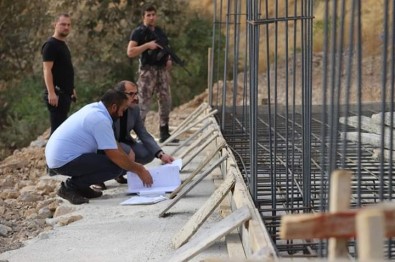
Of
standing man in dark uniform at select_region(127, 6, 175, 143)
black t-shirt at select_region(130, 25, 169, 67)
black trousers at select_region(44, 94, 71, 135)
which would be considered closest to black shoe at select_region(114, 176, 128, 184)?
black trousers at select_region(44, 94, 71, 135)

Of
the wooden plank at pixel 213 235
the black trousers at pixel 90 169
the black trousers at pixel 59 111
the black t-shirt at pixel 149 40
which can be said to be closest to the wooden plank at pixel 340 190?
the wooden plank at pixel 213 235

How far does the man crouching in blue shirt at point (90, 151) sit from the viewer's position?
7.09m

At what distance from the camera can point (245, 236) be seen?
504cm

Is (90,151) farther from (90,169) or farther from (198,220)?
(198,220)

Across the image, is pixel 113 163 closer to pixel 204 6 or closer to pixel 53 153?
pixel 53 153

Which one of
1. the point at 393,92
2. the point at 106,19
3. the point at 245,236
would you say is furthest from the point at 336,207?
the point at 106,19

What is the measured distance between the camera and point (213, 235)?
4.93 m

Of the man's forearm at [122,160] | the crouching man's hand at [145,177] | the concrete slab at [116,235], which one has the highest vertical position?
the man's forearm at [122,160]

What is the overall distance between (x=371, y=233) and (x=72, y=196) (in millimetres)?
5204

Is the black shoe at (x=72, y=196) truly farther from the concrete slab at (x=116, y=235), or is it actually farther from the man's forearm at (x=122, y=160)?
the man's forearm at (x=122, y=160)

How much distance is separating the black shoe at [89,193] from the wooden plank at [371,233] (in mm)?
5186


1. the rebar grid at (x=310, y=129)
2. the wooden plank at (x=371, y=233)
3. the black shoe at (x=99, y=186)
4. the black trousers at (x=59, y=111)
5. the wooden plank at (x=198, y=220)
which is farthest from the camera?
the black trousers at (x=59, y=111)

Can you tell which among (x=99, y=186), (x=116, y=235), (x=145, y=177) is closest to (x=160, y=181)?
(x=145, y=177)

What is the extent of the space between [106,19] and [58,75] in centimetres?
916
